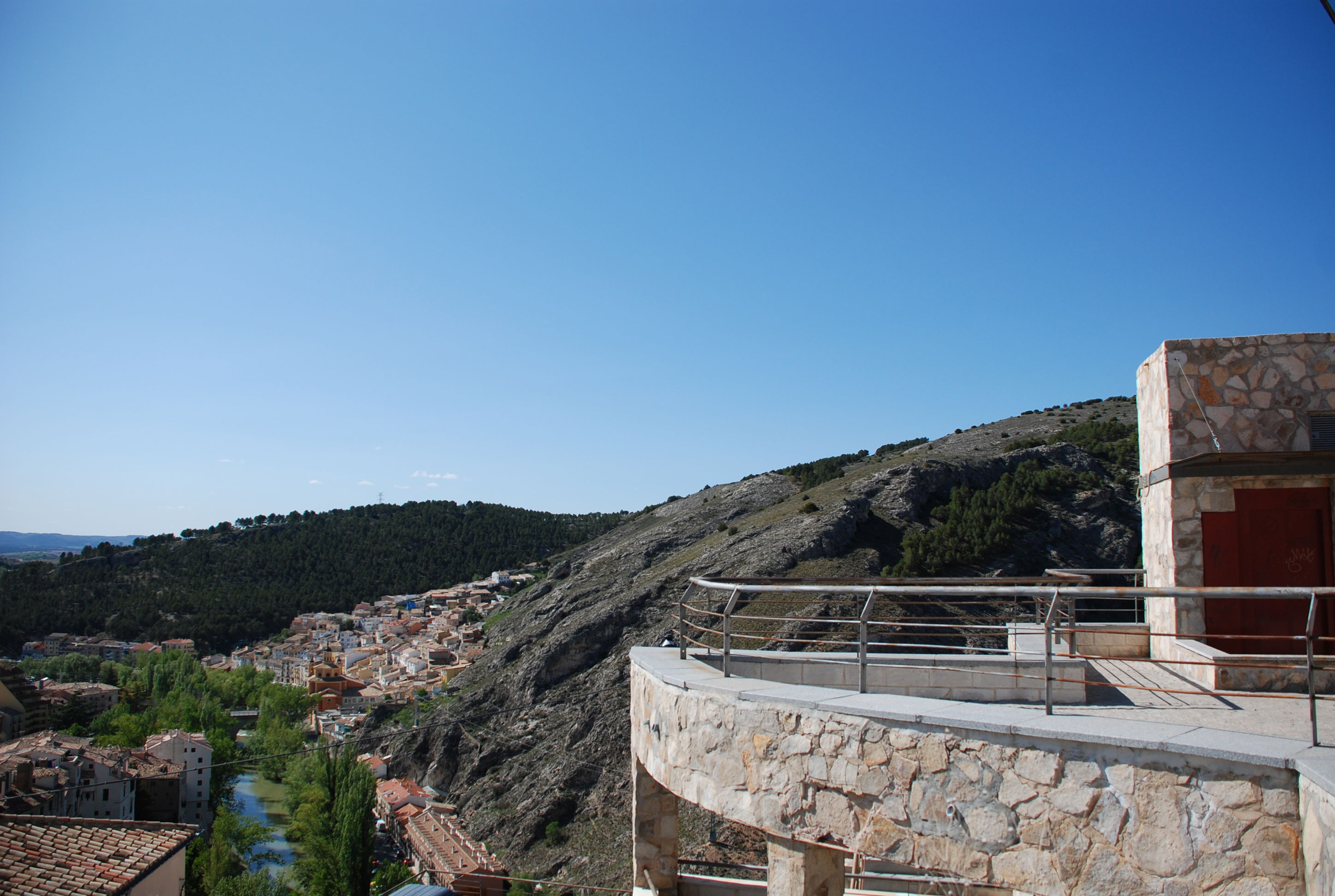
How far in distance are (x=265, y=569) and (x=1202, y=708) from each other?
4455 inches

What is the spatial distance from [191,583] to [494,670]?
7093 centimetres

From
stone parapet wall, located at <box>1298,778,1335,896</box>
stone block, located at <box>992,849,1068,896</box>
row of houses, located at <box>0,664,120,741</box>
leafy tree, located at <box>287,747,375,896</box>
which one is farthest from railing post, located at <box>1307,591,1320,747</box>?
row of houses, located at <box>0,664,120,741</box>

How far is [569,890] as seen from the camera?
2117 cm

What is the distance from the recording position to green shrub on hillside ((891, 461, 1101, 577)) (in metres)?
30.5

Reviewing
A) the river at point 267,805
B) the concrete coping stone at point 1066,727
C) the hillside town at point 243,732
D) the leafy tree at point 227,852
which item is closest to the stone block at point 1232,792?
the concrete coping stone at point 1066,727

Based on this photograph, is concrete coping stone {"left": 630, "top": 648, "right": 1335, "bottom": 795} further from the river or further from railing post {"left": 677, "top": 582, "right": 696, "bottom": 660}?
the river

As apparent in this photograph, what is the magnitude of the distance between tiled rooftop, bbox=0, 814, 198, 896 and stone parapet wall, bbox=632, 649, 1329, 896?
11.5 meters

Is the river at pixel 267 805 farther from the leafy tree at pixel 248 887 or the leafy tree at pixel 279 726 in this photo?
the leafy tree at pixel 248 887

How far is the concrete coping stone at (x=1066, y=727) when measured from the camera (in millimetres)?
3318

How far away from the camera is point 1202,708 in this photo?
17.1 ft

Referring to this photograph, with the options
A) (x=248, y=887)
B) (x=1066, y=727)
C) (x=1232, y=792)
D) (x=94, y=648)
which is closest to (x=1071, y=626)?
(x=1066, y=727)

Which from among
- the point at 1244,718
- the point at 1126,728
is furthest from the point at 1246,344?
the point at 1126,728

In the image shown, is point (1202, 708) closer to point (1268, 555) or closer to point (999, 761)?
point (999, 761)

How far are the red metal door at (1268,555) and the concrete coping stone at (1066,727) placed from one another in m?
4.15
